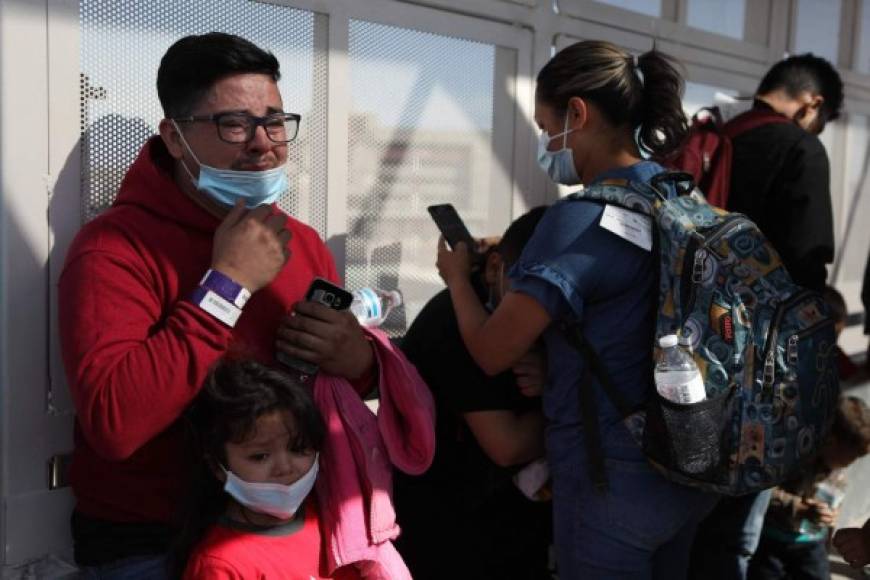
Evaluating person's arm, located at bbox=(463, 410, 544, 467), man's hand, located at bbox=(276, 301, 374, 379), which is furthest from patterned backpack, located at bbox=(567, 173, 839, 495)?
man's hand, located at bbox=(276, 301, 374, 379)

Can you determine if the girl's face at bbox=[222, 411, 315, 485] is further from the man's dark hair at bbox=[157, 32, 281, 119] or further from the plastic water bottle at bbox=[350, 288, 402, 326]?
the man's dark hair at bbox=[157, 32, 281, 119]

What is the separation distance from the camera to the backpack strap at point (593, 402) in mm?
2125

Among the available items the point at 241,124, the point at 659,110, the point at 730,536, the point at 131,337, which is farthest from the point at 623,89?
the point at 730,536

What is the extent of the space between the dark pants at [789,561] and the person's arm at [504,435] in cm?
173

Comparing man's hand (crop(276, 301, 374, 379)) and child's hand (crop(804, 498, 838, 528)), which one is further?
child's hand (crop(804, 498, 838, 528))

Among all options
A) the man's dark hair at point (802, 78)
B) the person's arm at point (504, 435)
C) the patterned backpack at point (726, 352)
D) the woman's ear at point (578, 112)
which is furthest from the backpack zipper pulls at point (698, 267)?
the man's dark hair at point (802, 78)

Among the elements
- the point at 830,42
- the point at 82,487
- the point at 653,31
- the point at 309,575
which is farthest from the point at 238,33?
the point at 830,42

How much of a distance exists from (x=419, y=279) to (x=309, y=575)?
1.30 metres

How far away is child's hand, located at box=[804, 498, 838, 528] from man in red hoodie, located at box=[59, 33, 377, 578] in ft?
7.23

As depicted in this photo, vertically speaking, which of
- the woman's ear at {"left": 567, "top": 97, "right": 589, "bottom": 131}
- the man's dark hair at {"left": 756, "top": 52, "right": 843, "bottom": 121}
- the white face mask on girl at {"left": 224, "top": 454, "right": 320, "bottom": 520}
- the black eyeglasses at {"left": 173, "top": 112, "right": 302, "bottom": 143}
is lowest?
the white face mask on girl at {"left": 224, "top": 454, "right": 320, "bottom": 520}

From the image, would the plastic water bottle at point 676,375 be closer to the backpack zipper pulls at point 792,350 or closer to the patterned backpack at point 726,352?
the patterned backpack at point 726,352

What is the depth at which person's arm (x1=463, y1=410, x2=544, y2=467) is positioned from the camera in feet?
7.55

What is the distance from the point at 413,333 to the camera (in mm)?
2516

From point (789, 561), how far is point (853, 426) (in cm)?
57
